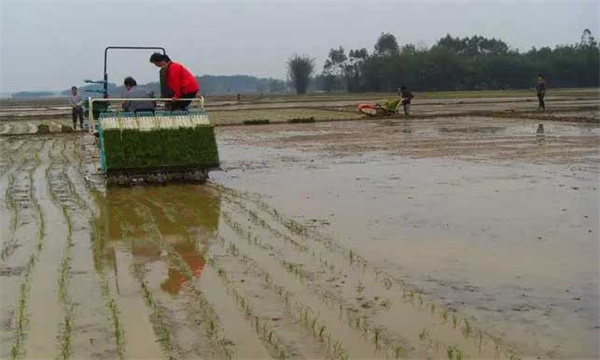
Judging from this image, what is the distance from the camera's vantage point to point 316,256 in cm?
602

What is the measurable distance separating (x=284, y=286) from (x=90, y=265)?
179cm

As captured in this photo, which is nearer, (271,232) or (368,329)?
(368,329)

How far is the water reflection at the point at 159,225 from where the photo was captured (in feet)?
19.9

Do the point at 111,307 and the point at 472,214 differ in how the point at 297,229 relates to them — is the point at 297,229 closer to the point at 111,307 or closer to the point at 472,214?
the point at 472,214

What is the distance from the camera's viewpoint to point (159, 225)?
7.52 metres

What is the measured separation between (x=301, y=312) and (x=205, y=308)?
0.66m

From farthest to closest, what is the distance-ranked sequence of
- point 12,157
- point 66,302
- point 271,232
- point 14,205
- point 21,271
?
point 12,157 < point 14,205 < point 271,232 < point 21,271 < point 66,302

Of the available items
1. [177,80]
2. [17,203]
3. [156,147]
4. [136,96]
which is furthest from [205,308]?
[136,96]

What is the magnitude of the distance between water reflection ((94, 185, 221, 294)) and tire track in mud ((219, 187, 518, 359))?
0.57m

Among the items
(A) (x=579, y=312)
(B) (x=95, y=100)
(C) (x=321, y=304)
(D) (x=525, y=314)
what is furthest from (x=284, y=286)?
(B) (x=95, y=100)

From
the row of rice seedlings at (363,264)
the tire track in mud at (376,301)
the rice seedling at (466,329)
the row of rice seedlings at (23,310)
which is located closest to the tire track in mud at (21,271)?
the row of rice seedlings at (23,310)

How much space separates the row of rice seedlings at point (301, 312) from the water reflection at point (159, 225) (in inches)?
16.0

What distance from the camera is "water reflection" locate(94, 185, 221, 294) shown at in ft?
19.9

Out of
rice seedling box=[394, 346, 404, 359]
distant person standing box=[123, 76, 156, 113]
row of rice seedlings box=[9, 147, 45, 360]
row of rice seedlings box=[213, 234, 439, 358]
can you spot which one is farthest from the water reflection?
rice seedling box=[394, 346, 404, 359]
